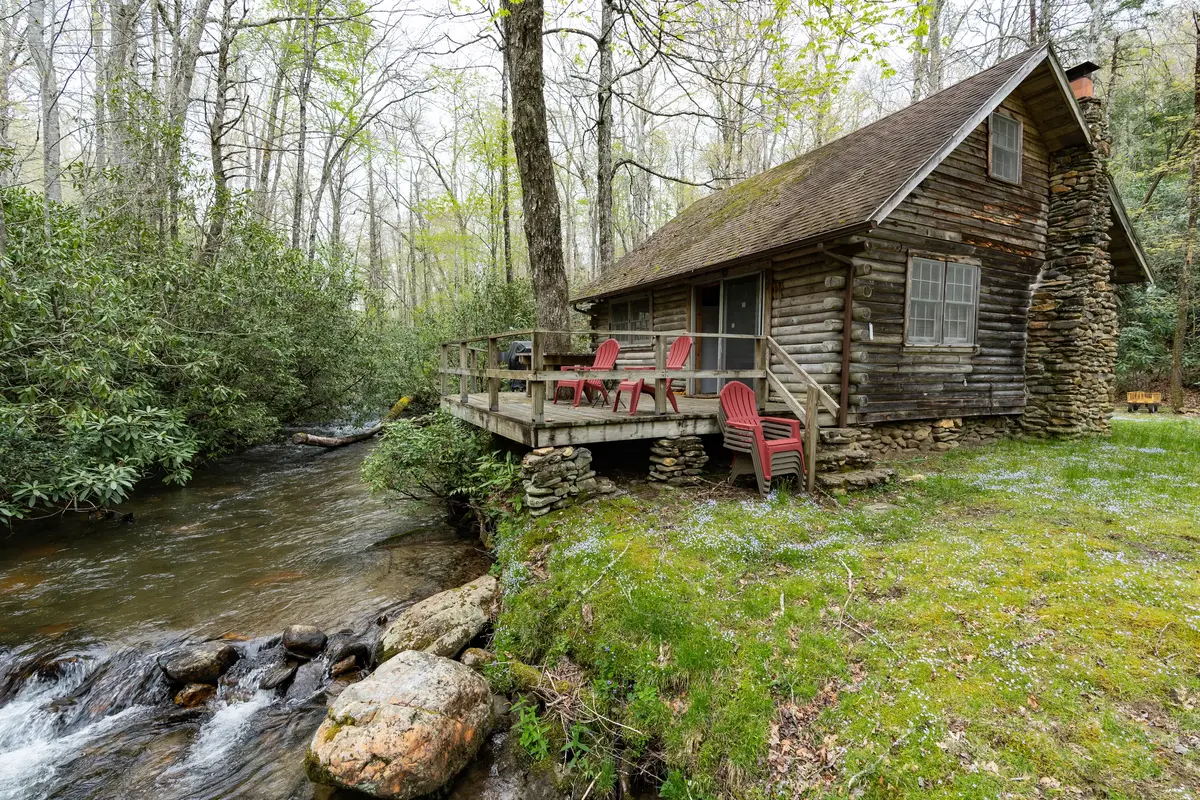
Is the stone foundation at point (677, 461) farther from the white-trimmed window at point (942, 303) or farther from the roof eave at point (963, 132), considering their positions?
the white-trimmed window at point (942, 303)

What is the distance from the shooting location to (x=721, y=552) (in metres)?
4.43

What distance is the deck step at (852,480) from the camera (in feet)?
20.3

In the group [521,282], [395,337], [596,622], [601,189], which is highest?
[601,189]

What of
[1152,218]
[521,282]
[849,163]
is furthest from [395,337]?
[1152,218]

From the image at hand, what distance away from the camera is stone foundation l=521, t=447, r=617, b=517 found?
5582mm

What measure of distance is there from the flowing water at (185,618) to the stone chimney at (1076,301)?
10.3 meters

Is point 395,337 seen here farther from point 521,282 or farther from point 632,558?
point 632,558

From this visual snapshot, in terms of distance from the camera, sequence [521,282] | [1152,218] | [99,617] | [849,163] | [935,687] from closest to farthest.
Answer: [935,687], [99,617], [849,163], [521,282], [1152,218]

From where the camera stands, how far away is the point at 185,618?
5.06 m

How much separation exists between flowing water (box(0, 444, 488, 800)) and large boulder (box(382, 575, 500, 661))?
48 centimetres

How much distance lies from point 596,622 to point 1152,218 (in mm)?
25134

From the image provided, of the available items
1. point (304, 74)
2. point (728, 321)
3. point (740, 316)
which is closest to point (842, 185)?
point (740, 316)

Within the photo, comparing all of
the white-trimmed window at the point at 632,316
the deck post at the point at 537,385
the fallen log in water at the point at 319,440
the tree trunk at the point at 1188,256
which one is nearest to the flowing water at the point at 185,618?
the deck post at the point at 537,385

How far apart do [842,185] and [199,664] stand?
393 inches
